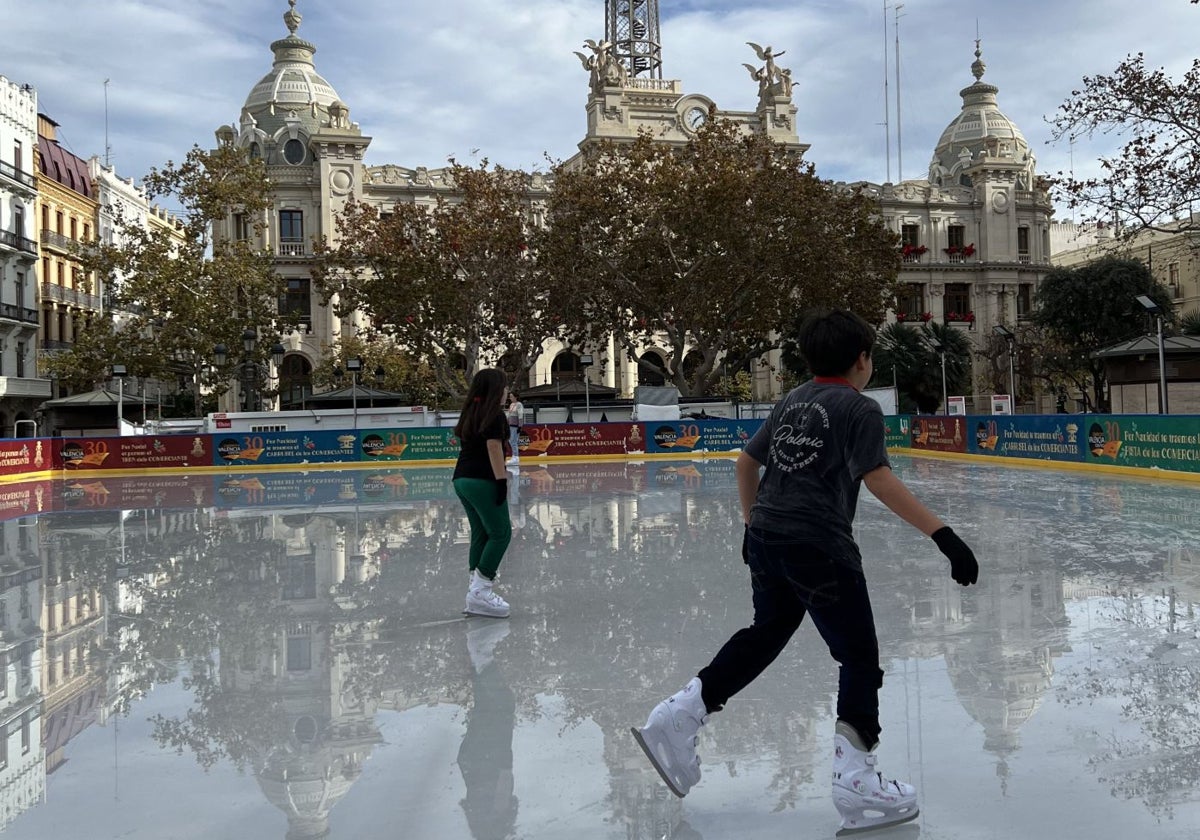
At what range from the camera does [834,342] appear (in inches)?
148

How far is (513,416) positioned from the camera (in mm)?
21969

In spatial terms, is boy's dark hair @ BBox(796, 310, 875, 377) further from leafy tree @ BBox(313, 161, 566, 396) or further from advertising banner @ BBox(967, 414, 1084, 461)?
leafy tree @ BBox(313, 161, 566, 396)

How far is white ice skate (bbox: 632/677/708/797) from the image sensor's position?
3.87 metres

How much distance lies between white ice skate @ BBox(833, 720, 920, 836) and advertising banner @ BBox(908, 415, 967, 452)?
→ 2515 cm

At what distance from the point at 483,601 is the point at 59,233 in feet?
168

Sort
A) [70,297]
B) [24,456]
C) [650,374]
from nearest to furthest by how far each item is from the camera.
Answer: [24,456] → [70,297] → [650,374]

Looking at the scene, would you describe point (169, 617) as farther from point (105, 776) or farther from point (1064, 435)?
point (1064, 435)

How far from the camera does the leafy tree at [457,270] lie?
110 ft

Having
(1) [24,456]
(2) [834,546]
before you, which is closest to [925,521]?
(2) [834,546]

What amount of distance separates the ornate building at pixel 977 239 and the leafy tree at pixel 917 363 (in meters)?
17.0

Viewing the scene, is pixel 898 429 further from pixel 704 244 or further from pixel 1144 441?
pixel 1144 441

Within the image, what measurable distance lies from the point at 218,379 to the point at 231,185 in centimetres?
654

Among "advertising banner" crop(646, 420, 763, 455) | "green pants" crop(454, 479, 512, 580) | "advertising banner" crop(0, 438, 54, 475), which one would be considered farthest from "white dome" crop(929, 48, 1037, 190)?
"green pants" crop(454, 479, 512, 580)

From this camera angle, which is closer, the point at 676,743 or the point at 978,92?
the point at 676,743
